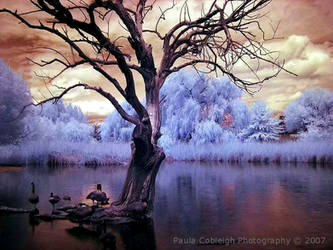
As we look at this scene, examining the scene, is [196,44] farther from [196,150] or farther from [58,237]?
[196,150]

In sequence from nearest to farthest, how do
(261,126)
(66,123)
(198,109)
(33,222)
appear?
(33,222), (198,109), (261,126), (66,123)

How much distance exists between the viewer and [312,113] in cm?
1947

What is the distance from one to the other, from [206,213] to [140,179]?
133cm

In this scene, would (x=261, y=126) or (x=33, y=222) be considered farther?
(x=261, y=126)

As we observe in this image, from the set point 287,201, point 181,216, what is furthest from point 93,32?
point 287,201

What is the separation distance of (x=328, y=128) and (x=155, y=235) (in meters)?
15.0

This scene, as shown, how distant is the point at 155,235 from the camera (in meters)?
5.20

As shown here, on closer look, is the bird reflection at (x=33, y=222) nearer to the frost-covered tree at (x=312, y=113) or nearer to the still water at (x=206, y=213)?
the still water at (x=206, y=213)

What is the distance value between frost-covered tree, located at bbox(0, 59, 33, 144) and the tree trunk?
10113 mm

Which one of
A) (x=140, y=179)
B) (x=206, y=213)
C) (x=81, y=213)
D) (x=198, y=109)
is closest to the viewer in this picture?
(x=81, y=213)

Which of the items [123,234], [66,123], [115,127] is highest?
[66,123]

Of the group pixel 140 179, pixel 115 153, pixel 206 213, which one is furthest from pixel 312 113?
pixel 140 179

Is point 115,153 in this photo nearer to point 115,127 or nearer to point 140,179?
point 115,127

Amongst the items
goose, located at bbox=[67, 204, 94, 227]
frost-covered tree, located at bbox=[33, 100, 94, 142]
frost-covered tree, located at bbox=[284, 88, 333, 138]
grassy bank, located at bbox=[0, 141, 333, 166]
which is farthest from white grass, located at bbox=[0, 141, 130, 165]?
goose, located at bbox=[67, 204, 94, 227]
